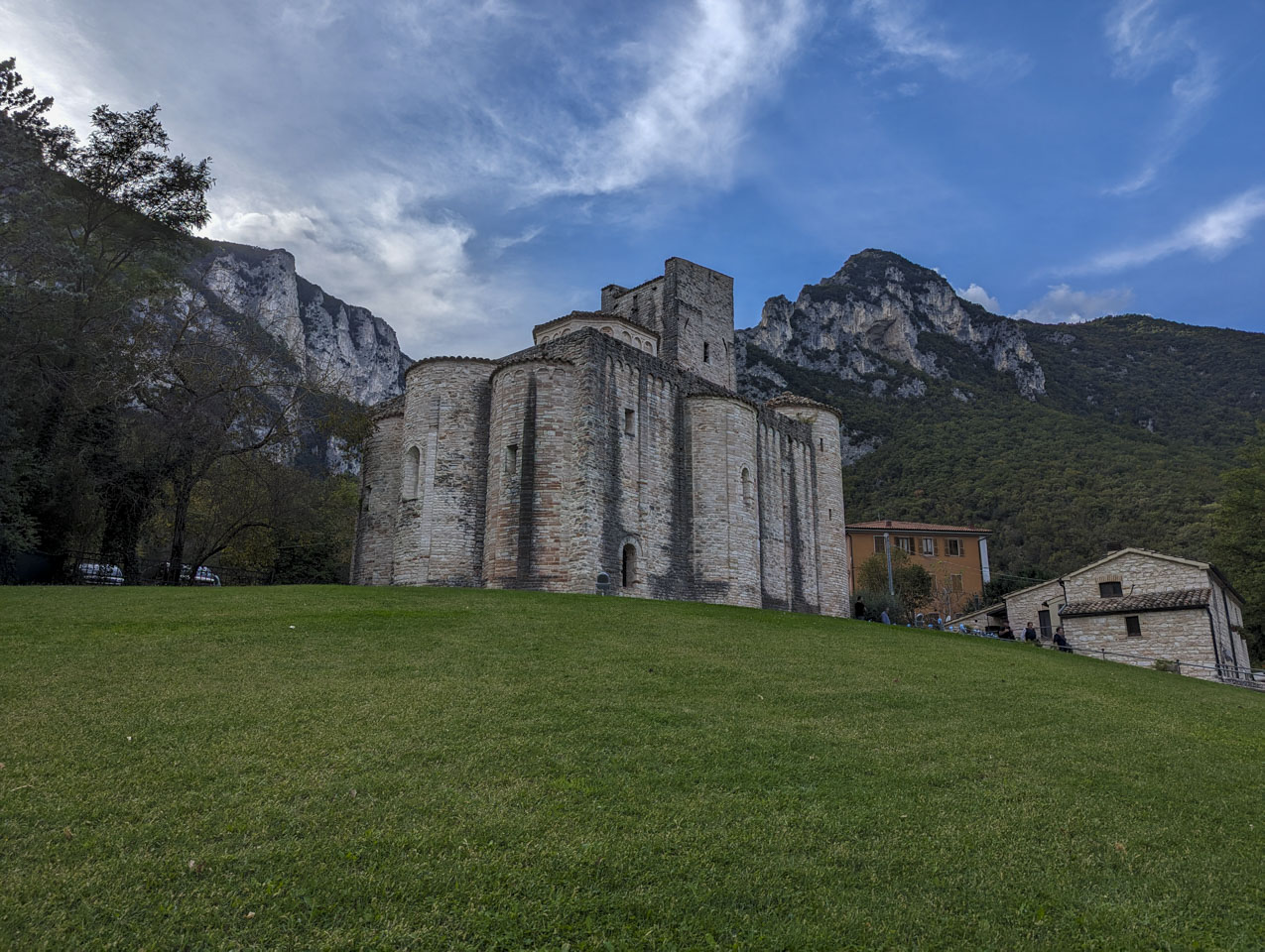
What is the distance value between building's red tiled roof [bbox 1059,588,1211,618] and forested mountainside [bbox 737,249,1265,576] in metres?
17.9

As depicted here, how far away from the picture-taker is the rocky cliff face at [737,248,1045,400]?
10212 cm

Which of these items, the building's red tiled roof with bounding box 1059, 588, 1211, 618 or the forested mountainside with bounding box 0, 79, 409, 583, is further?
the building's red tiled roof with bounding box 1059, 588, 1211, 618

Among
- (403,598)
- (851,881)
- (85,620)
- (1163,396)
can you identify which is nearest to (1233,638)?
(403,598)

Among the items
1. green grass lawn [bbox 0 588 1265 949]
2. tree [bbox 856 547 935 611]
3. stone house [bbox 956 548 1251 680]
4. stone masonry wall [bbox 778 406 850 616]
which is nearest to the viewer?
green grass lawn [bbox 0 588 1265 949]

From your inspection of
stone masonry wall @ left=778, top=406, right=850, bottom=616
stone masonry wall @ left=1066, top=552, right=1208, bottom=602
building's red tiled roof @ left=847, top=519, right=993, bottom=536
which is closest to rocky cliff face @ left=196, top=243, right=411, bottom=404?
building's red tiled roof @ left=847, top=519, right=993, bottom=536

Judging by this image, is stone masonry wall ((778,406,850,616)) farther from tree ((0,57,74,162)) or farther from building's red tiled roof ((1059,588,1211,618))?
tree ((0,57,74,162))

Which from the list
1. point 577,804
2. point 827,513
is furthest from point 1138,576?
point 577,804

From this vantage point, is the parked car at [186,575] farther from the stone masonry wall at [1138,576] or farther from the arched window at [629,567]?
the stone masonry wall at [1138,576]

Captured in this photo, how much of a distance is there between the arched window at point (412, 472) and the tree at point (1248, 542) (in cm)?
3914

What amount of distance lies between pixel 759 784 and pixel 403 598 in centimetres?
1301

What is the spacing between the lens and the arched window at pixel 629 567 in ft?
85.0

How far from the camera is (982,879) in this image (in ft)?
19.6

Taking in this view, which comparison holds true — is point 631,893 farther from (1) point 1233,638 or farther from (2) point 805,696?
(1) point 1233,638

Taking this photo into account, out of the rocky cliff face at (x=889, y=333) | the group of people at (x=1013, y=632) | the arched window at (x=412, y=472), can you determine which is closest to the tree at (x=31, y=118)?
the arched window at (x=412, y=472)
